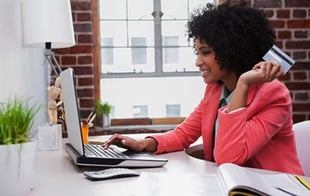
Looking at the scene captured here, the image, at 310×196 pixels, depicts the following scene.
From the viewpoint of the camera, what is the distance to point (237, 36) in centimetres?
150

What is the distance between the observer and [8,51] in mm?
1762

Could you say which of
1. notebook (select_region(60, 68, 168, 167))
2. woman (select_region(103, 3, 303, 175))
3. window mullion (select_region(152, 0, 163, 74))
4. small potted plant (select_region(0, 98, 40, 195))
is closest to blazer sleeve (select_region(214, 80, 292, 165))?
woman (select_region(103, 3, 303, 175))

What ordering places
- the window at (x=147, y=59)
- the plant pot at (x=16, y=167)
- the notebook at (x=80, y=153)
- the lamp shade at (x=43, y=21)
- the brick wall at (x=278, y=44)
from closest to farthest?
the plant pot at (x=16, y=167)
the notebook at (x=80, y=153)
the lamp shade at (x=43, y=21)
the brick wall at (x=278, y=44)
the window at (x=147, y=59)

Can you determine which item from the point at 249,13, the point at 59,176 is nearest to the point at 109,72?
the point at 249,13

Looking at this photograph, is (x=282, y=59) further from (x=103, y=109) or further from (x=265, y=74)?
(x=103, y=109)

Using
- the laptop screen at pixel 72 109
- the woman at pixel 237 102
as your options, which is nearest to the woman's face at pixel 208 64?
the woman at pixel 237 102

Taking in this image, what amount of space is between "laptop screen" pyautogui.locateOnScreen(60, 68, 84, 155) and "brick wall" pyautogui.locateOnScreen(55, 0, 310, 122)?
1.66 meters

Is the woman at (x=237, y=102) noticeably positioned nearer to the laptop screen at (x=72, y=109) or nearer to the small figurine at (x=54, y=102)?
the laptop screen at (x=72, y=109)

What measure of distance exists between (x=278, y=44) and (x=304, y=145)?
5.38 ft

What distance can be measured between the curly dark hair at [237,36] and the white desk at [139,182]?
417 mm

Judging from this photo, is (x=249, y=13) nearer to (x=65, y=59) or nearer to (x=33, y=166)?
(x=33, y=166)

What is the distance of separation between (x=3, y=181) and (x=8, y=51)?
101 cm

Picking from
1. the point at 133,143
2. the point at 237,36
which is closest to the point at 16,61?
the point at 133,143

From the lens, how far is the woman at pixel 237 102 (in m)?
1.26
